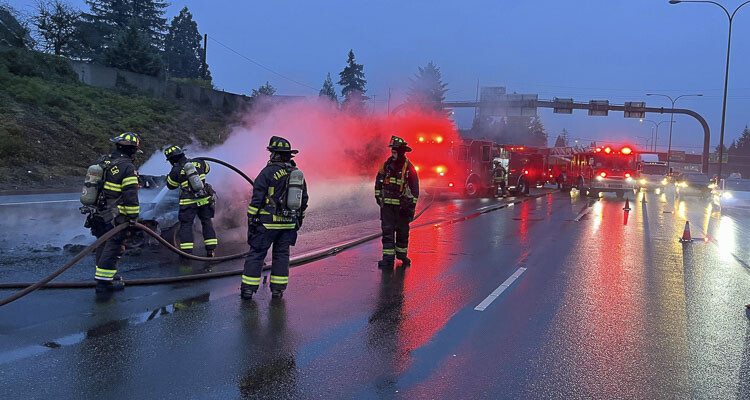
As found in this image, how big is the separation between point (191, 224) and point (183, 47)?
2873 inches

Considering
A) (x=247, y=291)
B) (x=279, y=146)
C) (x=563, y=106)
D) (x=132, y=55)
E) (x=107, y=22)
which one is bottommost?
(x=247, y=291)

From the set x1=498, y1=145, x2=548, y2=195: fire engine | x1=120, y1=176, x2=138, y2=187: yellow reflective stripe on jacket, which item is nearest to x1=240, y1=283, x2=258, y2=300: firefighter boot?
x1=120, y1=176, x2=138, y2=187: yellow reflective stripe on jacket

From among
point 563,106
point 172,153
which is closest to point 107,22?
point 563,106

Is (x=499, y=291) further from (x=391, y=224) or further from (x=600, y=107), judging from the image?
(x=600, y=107)

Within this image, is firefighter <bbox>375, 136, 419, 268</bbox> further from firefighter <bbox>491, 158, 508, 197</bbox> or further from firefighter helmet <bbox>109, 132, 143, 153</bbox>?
firefighter <bbox>491, 158, 508, 197</bbox>

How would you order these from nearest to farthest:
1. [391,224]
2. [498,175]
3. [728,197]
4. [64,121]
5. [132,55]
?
[391,224] < [64,121] < [498,175] < [728,197] < [132,55]

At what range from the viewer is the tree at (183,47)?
232ft

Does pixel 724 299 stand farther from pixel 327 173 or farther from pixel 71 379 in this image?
pixel 327 173

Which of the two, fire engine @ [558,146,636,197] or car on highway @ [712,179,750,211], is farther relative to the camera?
fire engine @ [558,146,636,197]

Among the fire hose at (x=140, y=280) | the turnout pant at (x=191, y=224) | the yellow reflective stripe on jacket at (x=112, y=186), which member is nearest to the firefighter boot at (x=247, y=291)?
the fire hose at (x=140, y=280)

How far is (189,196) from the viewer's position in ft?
26.5

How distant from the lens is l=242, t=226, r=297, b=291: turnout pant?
240 inches

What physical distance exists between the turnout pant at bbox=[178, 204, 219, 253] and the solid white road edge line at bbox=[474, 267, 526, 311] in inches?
168

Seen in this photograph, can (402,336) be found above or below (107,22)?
below
